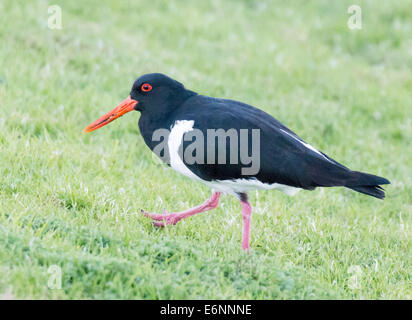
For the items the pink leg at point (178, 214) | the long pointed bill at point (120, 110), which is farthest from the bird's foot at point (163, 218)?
the long pointed bill at point (120, 110)

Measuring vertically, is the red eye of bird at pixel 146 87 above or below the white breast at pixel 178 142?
above

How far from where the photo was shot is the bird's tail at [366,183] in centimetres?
473

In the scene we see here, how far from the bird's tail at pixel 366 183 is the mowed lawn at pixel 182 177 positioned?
25.1 inches

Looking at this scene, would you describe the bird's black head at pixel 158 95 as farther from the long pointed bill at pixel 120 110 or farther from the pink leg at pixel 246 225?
the pink leg at pixel 246 225

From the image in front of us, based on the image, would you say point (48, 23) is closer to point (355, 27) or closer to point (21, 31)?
point (21, 31)

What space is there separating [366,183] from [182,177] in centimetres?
236

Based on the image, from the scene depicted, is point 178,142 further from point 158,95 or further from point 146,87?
point 146,87

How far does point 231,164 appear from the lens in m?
4.71

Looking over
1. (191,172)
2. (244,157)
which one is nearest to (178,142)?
(191,172)

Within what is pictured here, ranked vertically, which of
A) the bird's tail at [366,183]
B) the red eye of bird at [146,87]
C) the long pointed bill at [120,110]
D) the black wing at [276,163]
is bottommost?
the bird's tail at [366,183]

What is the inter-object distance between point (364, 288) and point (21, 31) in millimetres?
6347

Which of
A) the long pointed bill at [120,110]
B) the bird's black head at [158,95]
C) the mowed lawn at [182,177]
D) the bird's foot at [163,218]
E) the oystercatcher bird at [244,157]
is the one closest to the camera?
the mowed lawn at [182,177]

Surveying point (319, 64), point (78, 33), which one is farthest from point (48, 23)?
point (319, 64)

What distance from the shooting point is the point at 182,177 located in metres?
6.50
